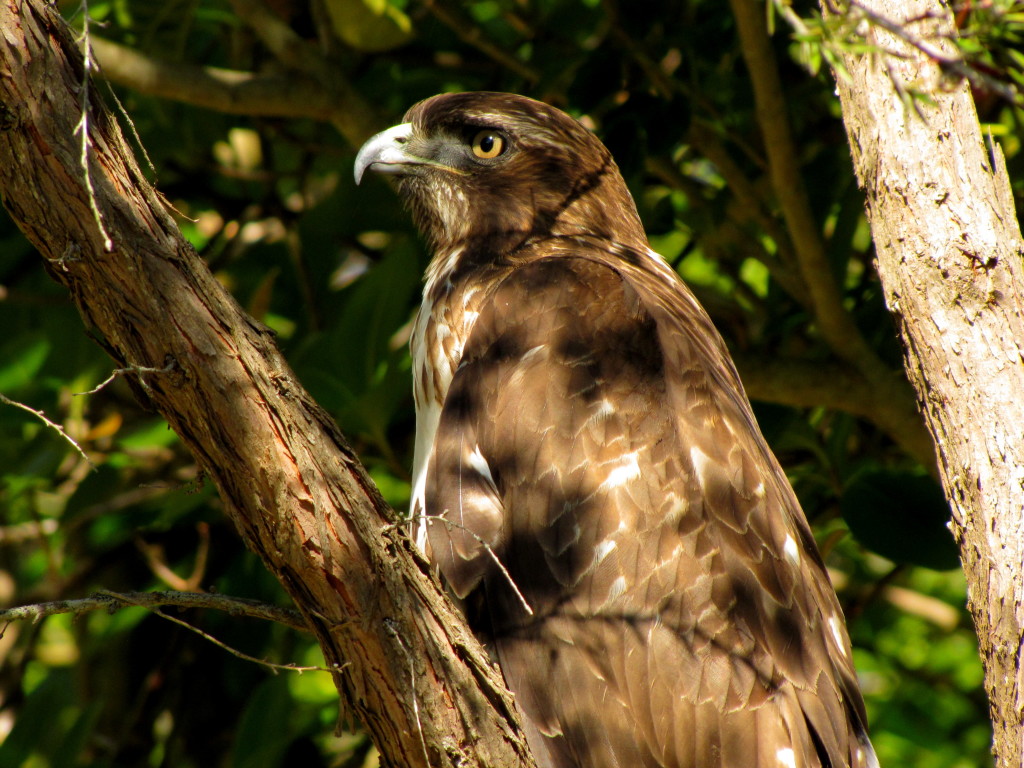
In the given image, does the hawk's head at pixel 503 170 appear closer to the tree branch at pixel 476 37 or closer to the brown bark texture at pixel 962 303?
the tree branch at pixel 476 37

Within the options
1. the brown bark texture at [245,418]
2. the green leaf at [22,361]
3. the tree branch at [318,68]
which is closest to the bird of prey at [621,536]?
the brown bark texture at [245,418]

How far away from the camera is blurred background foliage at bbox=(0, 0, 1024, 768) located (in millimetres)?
3600

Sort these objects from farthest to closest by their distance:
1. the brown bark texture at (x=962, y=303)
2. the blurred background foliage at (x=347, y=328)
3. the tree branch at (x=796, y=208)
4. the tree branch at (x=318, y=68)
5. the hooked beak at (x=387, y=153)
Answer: the tree branch at (x=318, y=68) < the blurred background foliage at (x=347, y=328) < the hooked beak at (x=387, y=153) < the tree branch at (x=796, y=208) < the brown bark texture at (x=962, y=303)

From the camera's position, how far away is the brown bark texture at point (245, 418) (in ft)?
5.41

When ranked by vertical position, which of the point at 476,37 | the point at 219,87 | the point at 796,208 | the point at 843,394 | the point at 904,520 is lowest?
the point at 904,520

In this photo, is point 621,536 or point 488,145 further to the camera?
point 488,145

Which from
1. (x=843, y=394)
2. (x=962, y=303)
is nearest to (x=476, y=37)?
(x=843, y=394)

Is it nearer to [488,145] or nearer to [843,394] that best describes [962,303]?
[843,394]

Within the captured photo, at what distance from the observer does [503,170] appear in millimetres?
3555

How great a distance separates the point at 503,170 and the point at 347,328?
2.33ft

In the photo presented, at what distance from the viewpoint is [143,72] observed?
3650mm

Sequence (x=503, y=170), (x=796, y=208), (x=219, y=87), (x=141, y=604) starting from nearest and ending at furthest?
(x=141, y=604)
(x=796, y=208)
(x=503, y=170)
(x=219, y=87)

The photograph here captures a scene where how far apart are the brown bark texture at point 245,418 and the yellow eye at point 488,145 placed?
191 cm

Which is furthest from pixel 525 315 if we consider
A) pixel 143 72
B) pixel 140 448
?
pixel 140 448
